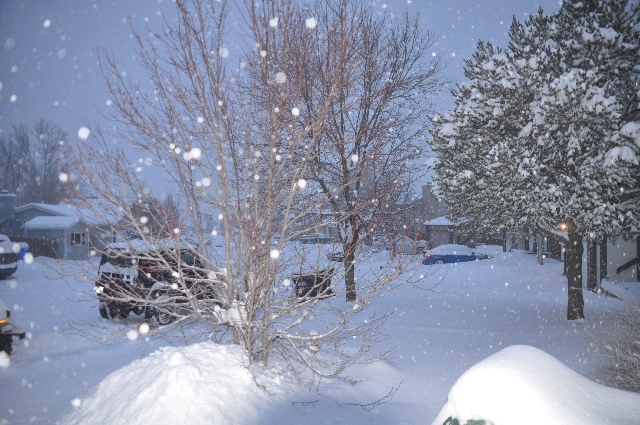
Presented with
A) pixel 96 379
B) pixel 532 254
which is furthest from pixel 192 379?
pixel 532 254

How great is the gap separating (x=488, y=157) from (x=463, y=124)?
4.02 ft

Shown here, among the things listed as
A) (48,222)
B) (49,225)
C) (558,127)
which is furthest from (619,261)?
(48,222)

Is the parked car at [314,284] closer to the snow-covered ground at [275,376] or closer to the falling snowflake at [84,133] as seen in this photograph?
the snow-covered ground at [275,376]

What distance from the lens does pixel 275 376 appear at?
5629 mm

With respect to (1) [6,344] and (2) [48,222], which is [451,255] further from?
(2) [48,222]

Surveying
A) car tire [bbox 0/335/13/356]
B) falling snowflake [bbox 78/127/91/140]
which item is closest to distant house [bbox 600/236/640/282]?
falling snowflake [bbox 78/127/91/140]

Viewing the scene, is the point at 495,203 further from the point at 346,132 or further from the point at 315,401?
the point at 315,401

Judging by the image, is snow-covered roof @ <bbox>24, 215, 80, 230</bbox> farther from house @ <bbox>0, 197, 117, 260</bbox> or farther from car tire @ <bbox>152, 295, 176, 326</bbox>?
car tire @ <bbox>152, 295, 176, 326</bbox>

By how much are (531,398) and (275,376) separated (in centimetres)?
402

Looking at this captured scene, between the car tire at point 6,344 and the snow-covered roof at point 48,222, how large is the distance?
103ft

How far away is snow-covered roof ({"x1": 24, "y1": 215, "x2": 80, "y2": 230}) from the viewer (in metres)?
34.8

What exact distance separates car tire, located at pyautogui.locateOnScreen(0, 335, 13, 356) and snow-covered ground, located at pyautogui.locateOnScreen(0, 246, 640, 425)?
0.75 feet

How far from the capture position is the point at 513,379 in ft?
7.88

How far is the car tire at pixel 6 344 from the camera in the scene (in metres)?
7.30
